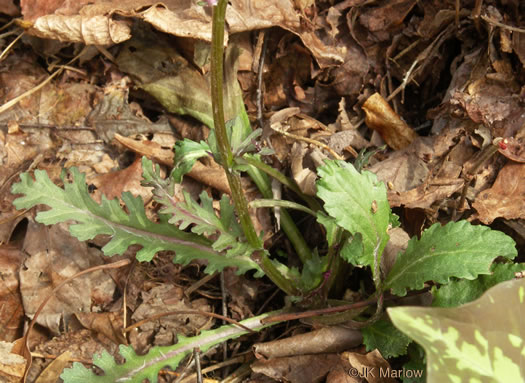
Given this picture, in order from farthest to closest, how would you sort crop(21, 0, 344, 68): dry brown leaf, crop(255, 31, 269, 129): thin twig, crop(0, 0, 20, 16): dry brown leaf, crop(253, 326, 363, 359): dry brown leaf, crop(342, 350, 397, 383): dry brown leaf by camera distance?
crop(0, 0, 20, 16): dry brown leaf, crop(255, 31, 269, 129): thin twig, crop(21, 0, 344, 68): dry brown leaf, crop(253, 326, 363, 359): dry brown leaf, crop(342, 350, 397, 383): dry brown leaf

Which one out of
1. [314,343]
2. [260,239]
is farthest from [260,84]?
[314,343]

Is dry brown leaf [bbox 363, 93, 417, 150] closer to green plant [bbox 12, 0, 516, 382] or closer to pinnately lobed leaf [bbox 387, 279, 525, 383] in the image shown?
green plant [bbox 12, 0, 516, 382]

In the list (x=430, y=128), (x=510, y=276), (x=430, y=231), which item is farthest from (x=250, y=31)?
(x=510, y=276)

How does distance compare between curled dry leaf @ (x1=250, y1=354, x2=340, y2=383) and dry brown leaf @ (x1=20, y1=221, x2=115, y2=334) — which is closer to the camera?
curled dry leaf @ (x1=250, y1=354, x2=340, y2=383)

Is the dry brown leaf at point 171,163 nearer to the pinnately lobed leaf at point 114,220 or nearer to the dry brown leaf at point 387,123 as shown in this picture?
the pinnately lobed leaf at point 114,220

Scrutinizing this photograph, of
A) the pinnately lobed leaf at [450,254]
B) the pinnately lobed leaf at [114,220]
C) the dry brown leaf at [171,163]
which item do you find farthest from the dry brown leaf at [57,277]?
the pinnately lobed leaf at [450,254]

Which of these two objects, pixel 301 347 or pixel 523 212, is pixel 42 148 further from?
pixel 523 212

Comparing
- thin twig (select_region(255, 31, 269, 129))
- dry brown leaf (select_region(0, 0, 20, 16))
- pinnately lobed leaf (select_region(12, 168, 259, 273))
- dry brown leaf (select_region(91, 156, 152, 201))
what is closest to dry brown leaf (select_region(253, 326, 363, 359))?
pinnately lobed leaf (select_region(12, 168, 259, 273))
